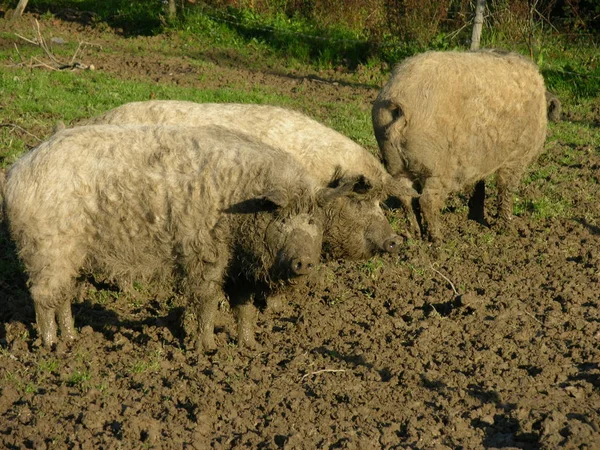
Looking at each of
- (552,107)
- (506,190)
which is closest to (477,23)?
(552,107)

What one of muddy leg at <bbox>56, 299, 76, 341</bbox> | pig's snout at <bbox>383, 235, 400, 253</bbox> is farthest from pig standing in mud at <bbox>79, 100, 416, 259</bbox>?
muddy leg at <bbox>56, 299, 76, 341</bbox>

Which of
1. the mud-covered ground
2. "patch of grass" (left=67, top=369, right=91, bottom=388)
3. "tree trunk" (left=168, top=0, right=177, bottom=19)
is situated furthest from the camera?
"tree trunk" (left=168, top=0, right=177, bottom=19)

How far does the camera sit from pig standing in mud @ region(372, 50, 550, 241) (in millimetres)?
8148

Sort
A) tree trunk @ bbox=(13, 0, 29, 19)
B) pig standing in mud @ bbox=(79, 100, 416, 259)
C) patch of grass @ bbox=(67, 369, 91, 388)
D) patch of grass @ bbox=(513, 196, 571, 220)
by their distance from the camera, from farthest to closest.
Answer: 1. tree trunk @ bbox=(13, 0, 29, 19)
2. patch of grass @ bbox=(513, 196, 571, 220)
3. pig standing in mud @ bbox=(79, 100, 416, 259)
4. patch of grass @ bbox=(67, 369, 91, 388)

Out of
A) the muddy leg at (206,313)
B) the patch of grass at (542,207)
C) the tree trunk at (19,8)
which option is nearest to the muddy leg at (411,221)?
the patch of grass at (542,207)

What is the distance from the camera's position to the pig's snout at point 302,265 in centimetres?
559

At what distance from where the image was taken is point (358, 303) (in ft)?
23.3

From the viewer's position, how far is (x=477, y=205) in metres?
9.31

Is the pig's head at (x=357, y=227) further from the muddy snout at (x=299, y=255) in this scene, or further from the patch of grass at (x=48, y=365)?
the patch of grass at (x=48, y=365)

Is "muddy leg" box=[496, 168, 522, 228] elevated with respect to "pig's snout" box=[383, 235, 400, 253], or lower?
lower

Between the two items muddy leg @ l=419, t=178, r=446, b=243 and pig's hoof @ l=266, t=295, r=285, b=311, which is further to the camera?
muddy leg @ l=419, t=178, r=446, b=243

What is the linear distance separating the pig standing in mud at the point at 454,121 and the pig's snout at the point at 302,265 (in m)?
2.72

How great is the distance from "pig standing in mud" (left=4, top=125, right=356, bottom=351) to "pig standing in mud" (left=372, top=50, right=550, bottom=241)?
89.0 inches

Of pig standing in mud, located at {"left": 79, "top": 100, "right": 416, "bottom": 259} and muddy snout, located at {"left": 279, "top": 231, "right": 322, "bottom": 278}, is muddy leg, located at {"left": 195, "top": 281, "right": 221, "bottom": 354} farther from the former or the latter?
pig standing in mud, located at {"left": 79, "top": 100, "right": 416, "bottom": 259}
